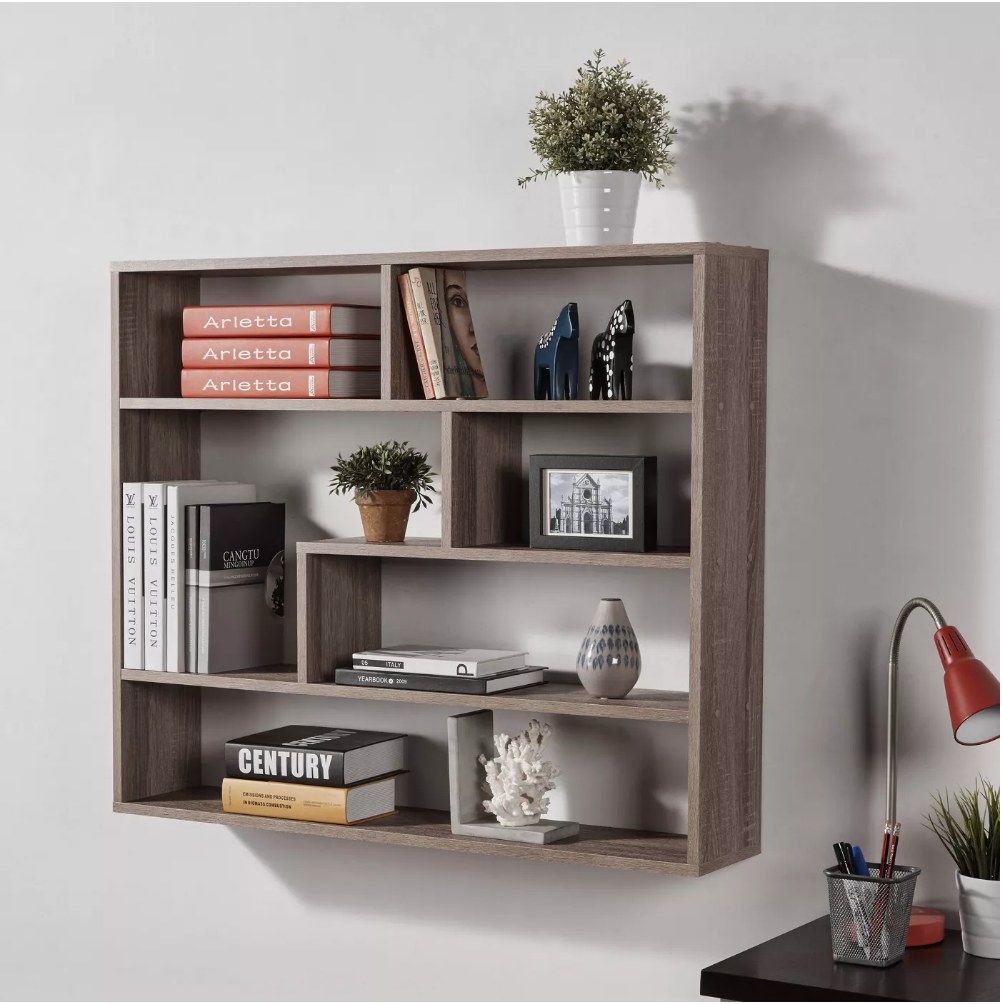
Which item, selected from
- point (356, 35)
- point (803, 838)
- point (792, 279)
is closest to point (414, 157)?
point (356, 35)

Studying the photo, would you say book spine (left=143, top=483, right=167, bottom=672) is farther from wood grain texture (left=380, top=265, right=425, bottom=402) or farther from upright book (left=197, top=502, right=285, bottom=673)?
wood grain texture (left=380, top=265, right=425, bottom=402)

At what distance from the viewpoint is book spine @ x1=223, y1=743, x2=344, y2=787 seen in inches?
101

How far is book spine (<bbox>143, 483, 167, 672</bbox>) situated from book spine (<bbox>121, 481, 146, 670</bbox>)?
0.01m

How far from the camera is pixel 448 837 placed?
250 centimetres

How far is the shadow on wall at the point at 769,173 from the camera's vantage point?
2.42 meters

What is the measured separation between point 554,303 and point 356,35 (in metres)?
0.63

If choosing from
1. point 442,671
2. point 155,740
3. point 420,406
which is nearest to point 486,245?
point 420,406

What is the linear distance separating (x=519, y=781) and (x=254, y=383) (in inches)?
31.5

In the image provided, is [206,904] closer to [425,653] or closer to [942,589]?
[425,653]

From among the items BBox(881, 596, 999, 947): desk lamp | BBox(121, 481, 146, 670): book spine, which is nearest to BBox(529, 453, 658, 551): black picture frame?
BBox(881, 596, 999, 947): desk lamp

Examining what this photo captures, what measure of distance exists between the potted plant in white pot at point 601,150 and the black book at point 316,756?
0.91 m

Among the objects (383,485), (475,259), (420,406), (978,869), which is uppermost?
(475,259)

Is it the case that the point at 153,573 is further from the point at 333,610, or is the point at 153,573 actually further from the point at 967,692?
the point at 967,692

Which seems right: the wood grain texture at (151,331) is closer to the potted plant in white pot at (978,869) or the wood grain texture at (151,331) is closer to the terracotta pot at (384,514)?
the terracotta pot at (384,514)
